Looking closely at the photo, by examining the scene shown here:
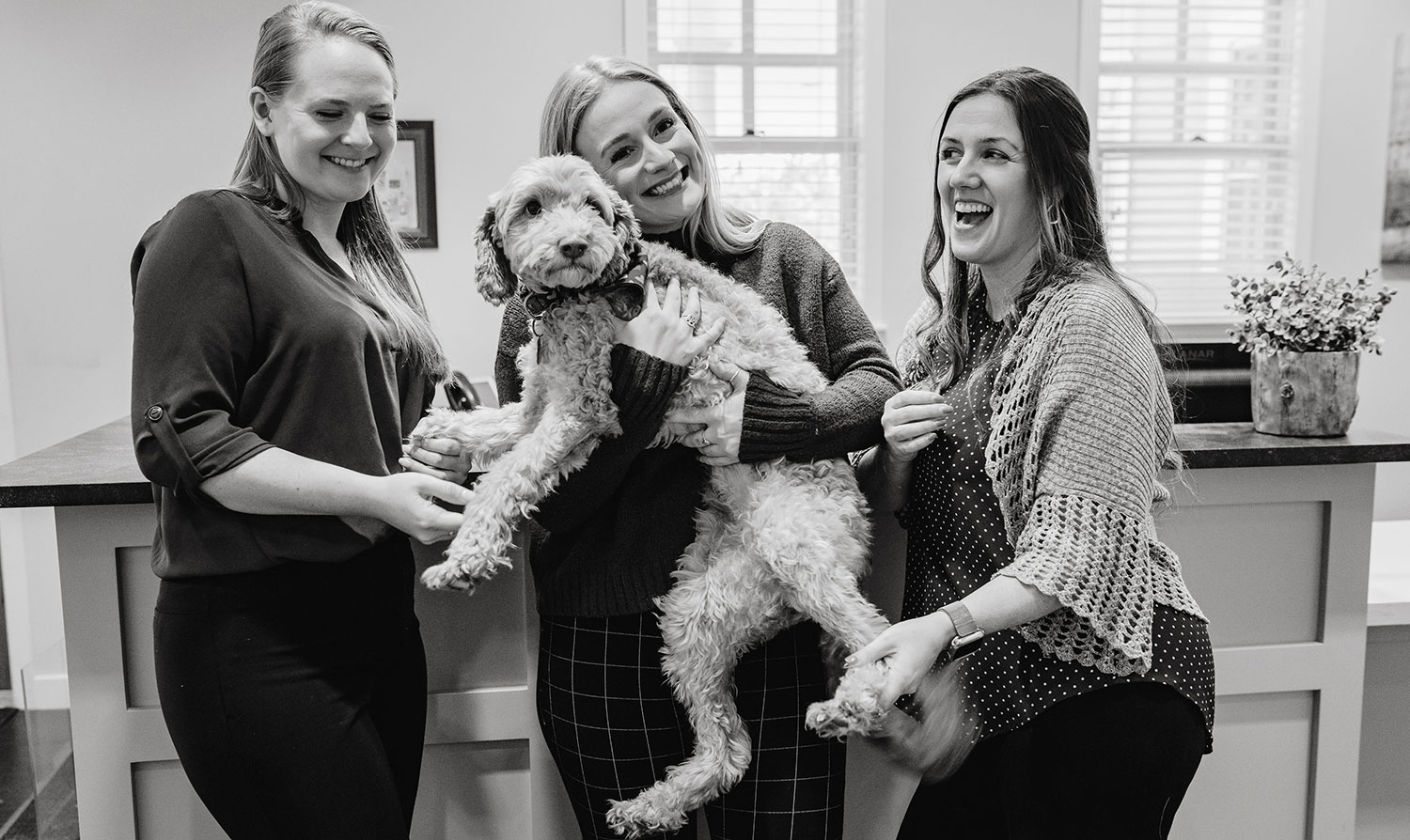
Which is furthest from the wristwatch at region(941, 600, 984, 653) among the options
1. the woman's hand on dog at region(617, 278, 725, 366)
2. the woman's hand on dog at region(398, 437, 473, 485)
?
the woman's hand on dog at region(398, 437, 473, 485)

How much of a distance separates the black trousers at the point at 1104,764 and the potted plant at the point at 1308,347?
86cm

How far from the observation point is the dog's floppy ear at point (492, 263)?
1.38m

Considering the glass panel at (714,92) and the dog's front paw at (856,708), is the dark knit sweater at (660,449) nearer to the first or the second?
the dog's front paw at (856,708)

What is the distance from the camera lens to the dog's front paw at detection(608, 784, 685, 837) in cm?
138

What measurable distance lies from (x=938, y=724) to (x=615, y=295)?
2.43ft

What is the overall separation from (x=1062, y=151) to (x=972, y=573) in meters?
0.59

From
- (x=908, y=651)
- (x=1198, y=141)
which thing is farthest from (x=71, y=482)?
(x=1198, y=141)

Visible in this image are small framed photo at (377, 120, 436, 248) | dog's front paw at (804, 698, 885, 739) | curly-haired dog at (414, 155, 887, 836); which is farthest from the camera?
small framed photo at (377, 120, 436, 248)

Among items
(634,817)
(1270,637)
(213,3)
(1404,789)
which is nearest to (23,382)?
(213,3)

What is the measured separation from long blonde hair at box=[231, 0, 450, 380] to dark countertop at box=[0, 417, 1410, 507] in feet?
1.63

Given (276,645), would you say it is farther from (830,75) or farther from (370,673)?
(830,75)

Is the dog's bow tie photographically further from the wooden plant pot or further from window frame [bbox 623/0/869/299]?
window frame [bbox 623/0/869/299]

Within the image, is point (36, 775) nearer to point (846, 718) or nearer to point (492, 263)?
point (492, 263)

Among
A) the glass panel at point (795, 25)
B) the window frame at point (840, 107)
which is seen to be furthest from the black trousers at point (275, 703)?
the glass panel at point (795, 25)
